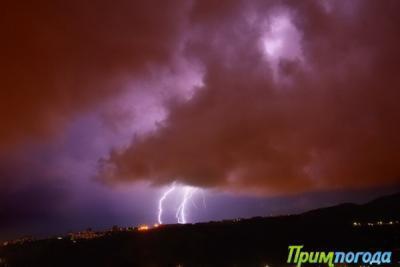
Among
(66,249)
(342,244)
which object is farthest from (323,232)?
(66,249)

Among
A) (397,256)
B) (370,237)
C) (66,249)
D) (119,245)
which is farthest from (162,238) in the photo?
(397,256)

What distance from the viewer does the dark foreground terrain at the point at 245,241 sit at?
11450cm

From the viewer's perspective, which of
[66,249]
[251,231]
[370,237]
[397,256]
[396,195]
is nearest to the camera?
[397,256]

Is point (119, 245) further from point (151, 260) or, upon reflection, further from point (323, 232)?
point (323, 232)

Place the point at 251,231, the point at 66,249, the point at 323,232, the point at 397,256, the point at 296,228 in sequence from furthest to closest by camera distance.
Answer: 1. the point at 66,249
2. the point at 251,231
3. the point at 296,228
4. the point at 323,232
5. the point at 397,256

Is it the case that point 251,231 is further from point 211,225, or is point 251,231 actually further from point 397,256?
point 397,256

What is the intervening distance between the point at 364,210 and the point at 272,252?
115 ft

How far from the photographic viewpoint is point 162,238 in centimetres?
15925

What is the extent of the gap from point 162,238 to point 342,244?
6613 centimetres

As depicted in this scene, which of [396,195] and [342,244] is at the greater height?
[396,195]

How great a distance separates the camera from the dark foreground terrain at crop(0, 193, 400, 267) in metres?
114

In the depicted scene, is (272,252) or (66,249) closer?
(272,252)

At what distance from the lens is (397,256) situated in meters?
86.5

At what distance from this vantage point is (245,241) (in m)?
138
